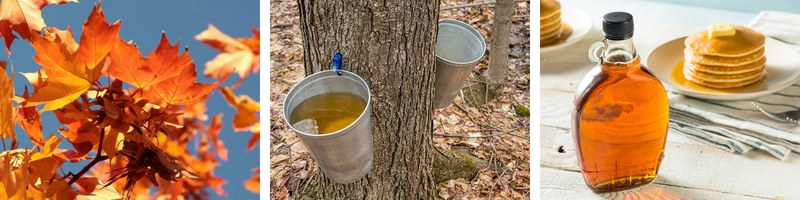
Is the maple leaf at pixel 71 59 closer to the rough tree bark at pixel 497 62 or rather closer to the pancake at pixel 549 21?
the pancake at pixel 549 21

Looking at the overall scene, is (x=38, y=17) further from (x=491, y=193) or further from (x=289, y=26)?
(x=289, y=26)

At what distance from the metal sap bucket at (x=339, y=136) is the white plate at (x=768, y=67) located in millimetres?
520

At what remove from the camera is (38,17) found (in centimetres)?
44

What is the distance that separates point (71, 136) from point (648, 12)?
1.14m

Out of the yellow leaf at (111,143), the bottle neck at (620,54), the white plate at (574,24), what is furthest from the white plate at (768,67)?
the yellow leaf at (111,143)

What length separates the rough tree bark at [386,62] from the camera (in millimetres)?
646

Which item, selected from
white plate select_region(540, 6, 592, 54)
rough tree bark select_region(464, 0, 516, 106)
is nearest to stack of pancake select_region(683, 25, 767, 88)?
white plate select_region(540, 6, 592, 54)

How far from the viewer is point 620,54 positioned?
61 cm

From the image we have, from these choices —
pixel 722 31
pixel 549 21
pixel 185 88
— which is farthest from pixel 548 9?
pixel 185 88

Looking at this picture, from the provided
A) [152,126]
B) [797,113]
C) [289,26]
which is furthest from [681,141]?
[289,26]

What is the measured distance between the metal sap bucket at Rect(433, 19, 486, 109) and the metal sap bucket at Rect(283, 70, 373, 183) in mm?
163

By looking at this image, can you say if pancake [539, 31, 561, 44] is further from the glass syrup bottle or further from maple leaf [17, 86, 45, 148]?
maple leaf [17, 86, 45, 148]

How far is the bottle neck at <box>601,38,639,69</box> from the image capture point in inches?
24.0

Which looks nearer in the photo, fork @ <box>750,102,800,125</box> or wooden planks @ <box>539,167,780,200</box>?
wooden planks @ <box>539,167,780,200</box>
